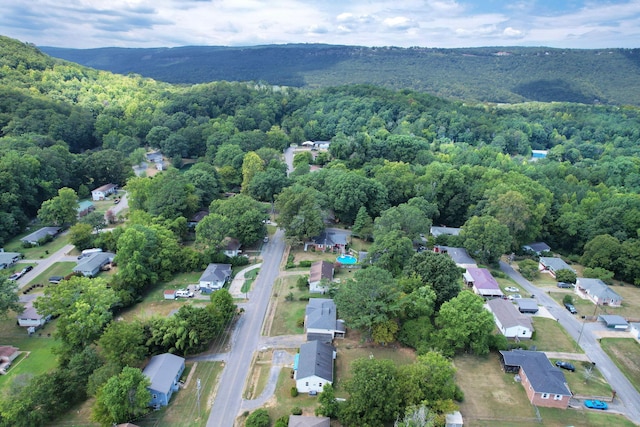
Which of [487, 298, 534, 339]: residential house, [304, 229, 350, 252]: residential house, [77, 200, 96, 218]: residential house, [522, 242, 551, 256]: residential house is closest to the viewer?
[487, 298, 534, 339]: residential house

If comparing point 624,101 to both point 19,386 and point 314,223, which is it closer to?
point 314,223

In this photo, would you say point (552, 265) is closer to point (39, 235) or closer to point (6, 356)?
point (6, 356)

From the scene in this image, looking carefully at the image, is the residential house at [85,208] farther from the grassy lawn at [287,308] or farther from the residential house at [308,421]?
the residential house at [308,421]

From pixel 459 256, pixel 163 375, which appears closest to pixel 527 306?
pixel 459 256

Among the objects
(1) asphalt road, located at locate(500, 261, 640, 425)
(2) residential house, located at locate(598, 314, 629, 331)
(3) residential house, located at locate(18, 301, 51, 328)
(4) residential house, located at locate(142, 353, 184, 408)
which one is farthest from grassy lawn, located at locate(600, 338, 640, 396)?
(3) residential house, located at locate(18, 301, 51, 328)

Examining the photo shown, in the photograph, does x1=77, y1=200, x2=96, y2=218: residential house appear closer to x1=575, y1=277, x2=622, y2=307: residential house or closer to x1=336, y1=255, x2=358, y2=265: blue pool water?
x1=336, y1=255, x2=358, y2=265: blue pool water

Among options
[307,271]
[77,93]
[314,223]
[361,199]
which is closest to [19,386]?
[307,271]
